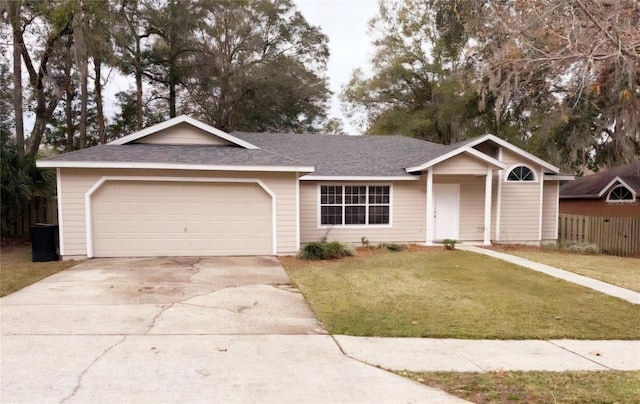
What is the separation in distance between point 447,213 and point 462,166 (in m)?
1.93

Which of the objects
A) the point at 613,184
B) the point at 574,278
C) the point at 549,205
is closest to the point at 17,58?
the point at 574,278

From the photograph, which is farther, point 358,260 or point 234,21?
point 234,21

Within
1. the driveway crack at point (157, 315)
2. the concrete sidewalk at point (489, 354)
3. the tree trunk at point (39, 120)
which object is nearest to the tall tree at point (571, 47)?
the concrete sidewalk at point (489, 354)

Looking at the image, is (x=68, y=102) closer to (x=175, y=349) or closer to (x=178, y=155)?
(x=178, y=155)

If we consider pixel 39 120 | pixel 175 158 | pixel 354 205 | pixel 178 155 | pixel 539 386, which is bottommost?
pixel 539 386

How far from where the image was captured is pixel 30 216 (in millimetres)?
13828

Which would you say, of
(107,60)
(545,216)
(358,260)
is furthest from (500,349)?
(107,60)

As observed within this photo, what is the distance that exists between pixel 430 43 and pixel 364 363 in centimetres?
2482

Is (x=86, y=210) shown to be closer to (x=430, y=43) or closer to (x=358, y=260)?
(x=358, y=260)

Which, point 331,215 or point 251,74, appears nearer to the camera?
point 331,215

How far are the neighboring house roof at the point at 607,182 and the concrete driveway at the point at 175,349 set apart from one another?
20.5 meters

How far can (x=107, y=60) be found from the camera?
1723cm

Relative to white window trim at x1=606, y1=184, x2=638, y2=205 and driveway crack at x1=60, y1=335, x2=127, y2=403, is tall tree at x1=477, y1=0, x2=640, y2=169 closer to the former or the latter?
white window trim at x1=606, y1=184, x2=638, y2=205

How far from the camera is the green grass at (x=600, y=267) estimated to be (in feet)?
28.3
